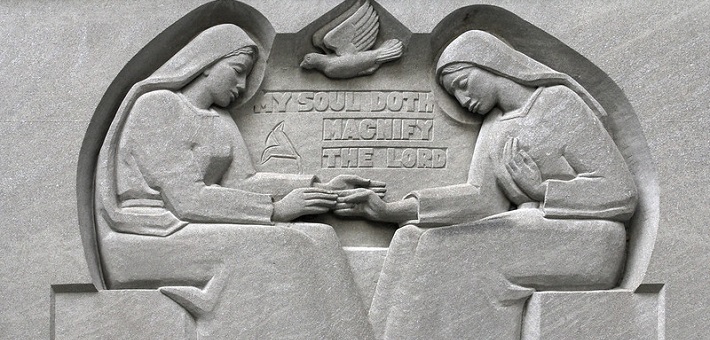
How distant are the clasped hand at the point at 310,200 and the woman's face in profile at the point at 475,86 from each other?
2.40ft

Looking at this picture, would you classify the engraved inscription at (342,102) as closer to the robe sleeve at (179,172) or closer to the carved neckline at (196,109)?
the carved neckline at (196,109)

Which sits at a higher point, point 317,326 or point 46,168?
point 46,168

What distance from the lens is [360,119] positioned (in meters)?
6.53

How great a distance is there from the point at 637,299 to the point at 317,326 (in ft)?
5.66

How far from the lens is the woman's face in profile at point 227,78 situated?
6.39 meters

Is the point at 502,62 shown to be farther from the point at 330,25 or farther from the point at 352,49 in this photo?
the point at 330,25

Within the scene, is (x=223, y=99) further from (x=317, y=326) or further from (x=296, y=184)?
(x=317, y=326)

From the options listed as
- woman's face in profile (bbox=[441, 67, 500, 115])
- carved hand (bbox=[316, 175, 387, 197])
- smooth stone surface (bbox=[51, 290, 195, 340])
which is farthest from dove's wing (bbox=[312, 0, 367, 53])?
smooth stone surface (bbox=[51, 290, 195, 340])

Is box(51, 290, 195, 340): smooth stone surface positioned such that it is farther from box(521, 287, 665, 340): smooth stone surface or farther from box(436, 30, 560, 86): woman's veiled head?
box(436, 30, 560, 86): woman's veiled head

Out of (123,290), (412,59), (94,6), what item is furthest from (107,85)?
(412,59)

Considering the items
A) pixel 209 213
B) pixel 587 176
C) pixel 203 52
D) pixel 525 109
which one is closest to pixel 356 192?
pixel 209 213

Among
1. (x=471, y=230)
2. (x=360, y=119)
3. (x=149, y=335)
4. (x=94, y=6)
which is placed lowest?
(x=149, y=335)

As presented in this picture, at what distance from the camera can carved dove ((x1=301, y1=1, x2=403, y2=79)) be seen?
21.3 ft

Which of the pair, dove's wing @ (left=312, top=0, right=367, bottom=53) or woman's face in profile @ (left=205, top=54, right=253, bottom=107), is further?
dove's wing @ (left=312, top=0, right=367, bottom=53)
